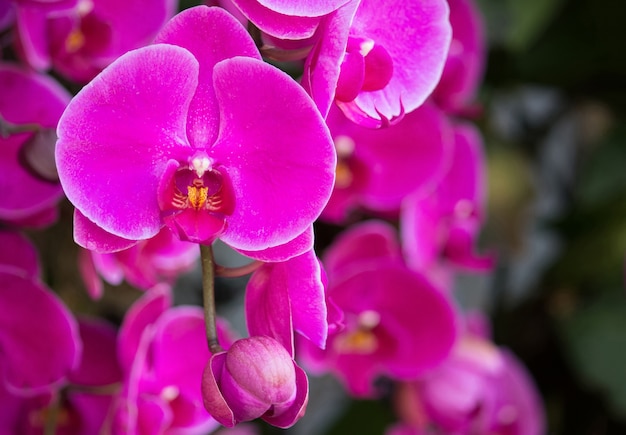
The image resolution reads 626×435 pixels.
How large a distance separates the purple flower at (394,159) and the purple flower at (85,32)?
0.13 m

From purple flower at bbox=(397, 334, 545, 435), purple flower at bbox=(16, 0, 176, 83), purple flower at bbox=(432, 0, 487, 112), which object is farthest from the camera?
purple flower at bbox=(397, 334, 545, 435)

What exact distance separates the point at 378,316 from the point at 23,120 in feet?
0.87

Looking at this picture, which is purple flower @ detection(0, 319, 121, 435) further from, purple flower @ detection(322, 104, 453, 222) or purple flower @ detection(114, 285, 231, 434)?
purple flower @ detection(322, 104, 453, 222)

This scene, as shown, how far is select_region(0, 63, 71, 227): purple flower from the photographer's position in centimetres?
42

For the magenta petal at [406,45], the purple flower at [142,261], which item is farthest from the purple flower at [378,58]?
the purple flower at [142,261]

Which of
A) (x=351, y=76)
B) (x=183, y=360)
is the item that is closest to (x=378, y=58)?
(x=351, y=76)

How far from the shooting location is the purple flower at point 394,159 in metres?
0.50

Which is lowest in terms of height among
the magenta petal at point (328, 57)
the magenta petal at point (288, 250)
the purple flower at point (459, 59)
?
the purple flower at point (459, 59)

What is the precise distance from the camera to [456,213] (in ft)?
1.93

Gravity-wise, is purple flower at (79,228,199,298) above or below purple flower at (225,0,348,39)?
below

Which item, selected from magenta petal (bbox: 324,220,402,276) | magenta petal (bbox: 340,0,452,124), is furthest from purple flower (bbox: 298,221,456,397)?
magenta petal (bbox: 340,0,452,124)

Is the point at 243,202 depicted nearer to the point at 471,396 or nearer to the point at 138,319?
the point at 138,319

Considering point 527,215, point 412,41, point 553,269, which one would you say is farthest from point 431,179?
point 553,269

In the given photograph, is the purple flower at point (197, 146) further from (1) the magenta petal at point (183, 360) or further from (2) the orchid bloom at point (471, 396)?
(2) the orchid bloom at point (471, 396)
